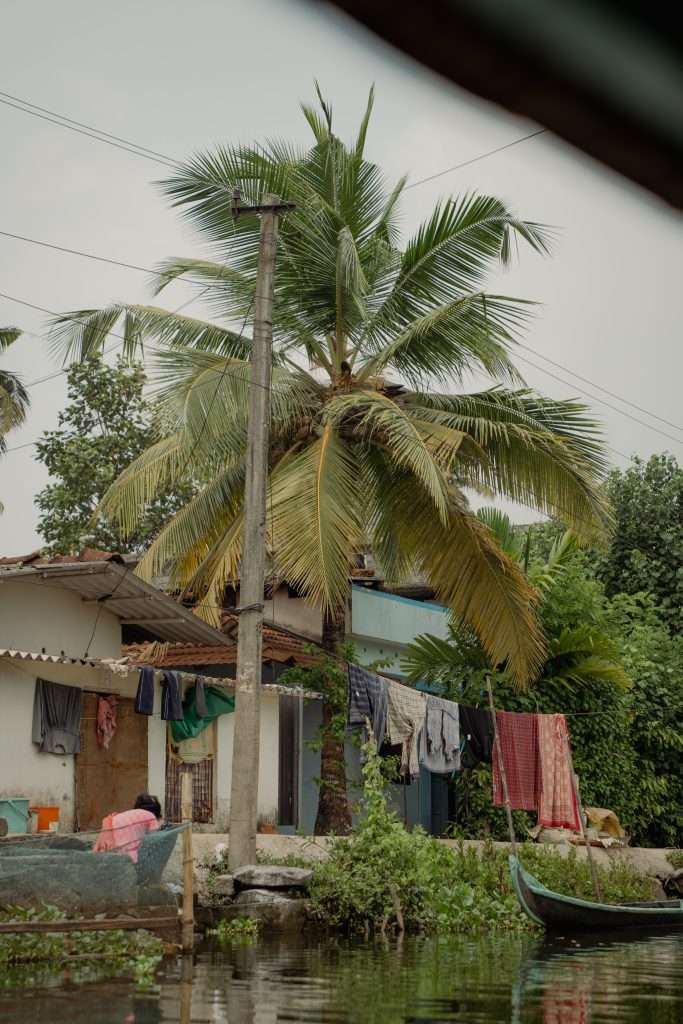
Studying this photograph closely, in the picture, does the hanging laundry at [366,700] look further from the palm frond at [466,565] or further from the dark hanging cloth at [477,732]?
the dark hanging cloth at [477,732]

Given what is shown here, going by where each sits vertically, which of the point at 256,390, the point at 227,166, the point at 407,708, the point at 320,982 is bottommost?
the point at 320,982

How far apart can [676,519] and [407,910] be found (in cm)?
1648

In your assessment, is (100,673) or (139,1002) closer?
(139,1002)

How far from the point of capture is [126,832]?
12.4 meters

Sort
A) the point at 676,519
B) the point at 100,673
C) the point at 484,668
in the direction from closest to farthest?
the point at 100,673 → the point at 484,668 → the point at 676,519

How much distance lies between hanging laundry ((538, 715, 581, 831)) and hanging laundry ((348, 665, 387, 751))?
3427mm

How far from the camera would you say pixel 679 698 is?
86.2ft

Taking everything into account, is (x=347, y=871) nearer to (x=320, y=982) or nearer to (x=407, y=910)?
(x=407, y=910)

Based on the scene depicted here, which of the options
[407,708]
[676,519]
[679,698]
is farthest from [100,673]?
[676,519]

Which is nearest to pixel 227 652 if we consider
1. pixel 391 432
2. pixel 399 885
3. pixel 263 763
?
pixel 263 763

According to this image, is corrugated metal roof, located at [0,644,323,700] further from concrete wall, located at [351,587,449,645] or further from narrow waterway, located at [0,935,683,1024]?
concrete wall, located at [351,587,449,645]

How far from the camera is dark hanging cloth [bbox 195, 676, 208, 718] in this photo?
59.1ft

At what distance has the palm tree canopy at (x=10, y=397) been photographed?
23.4 metres

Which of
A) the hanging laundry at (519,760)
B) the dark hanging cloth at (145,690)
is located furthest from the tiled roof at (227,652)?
the hanging laundry at (519,760)
